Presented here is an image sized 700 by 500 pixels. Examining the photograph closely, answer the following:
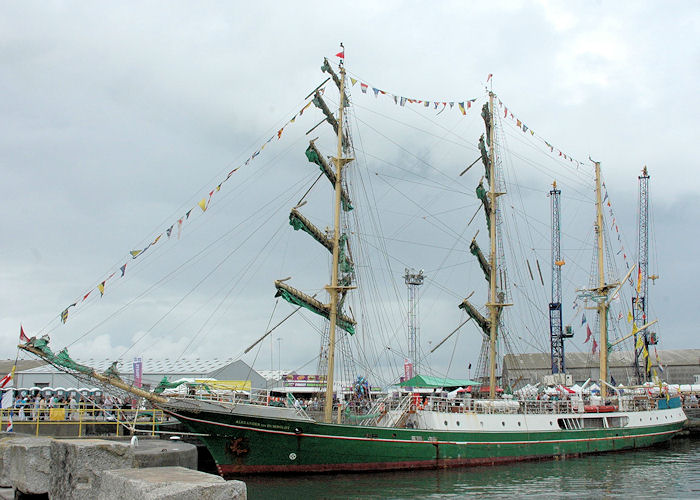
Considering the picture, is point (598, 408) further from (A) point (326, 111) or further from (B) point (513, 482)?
(A) point (326, 111)

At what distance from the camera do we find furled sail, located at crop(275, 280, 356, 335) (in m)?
31.2

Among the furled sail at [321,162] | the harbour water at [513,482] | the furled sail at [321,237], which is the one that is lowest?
the harbour water at [513,482]

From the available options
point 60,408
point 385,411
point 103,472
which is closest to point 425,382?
point 385,411

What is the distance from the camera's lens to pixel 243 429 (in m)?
26.8

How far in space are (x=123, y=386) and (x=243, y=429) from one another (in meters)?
5.39

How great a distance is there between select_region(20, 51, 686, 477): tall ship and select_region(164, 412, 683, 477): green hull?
0.04m

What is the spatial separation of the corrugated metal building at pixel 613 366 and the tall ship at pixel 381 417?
35.6 m

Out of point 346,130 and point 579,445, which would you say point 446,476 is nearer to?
point 579,445

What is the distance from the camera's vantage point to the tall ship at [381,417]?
26.9 metres

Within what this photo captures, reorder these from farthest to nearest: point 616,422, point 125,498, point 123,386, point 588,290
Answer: point 588,290
point 616,422
point 123,386
point 125,498

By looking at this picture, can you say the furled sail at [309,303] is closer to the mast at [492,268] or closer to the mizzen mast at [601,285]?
the mast at [492,268]

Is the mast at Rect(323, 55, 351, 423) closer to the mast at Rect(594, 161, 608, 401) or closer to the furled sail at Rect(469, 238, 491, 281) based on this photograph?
the furled sail at Rect(469, 238, 491, 281)

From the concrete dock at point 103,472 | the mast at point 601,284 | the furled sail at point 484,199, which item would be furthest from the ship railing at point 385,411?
the mast at point 601,284

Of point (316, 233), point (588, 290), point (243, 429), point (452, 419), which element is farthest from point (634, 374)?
point (243, 429)
